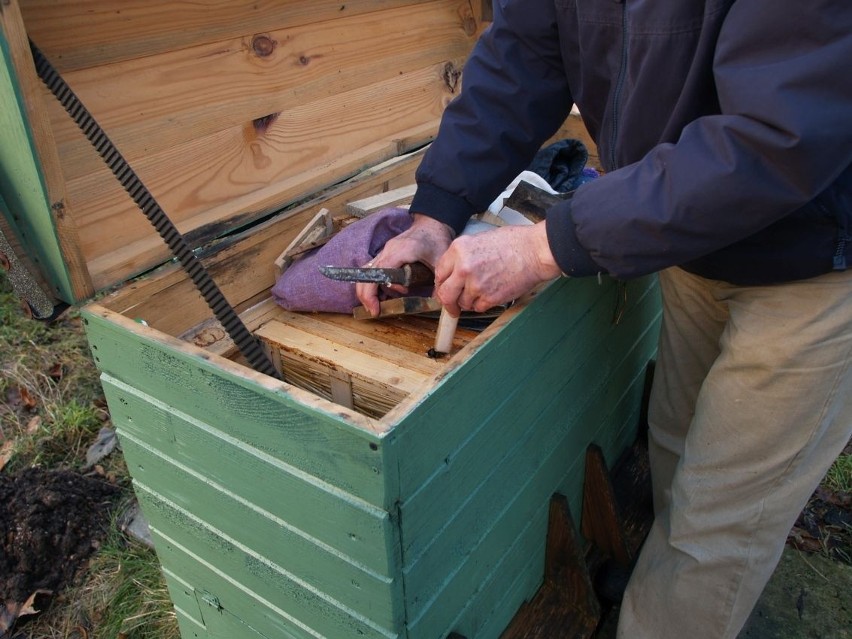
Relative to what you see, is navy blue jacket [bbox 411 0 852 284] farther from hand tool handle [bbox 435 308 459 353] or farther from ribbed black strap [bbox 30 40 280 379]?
ribbed black strap [bbox 30 40 280 379]

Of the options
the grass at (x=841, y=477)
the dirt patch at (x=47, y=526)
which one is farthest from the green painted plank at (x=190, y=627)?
the grass at (x=841, y=477)

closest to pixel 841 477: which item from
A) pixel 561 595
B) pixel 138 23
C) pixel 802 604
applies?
pixel 802 604

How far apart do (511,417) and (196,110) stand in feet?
3.71

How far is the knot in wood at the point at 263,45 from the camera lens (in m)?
Answer: 1.98

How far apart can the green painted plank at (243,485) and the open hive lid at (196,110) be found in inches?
12.8

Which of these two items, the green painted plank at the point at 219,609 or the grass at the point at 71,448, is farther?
the grass at the point at 71,448

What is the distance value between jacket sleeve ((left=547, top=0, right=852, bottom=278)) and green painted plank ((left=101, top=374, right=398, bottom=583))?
0.64 metres

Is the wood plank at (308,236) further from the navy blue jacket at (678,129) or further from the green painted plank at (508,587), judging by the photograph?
the green painted plank at (508,587)

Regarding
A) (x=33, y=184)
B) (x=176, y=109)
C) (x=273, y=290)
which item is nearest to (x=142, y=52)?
(x=176, y=109)

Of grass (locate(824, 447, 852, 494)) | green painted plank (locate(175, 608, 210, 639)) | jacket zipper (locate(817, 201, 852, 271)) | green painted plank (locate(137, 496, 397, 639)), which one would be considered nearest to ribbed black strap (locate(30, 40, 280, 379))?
green painted plank (locate(137, 496, 397, 639))

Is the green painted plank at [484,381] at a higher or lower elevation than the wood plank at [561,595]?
higher

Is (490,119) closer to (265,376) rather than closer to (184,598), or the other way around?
(265,376)

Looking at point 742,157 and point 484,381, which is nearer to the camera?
point 742,157

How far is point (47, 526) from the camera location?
8.43ft
